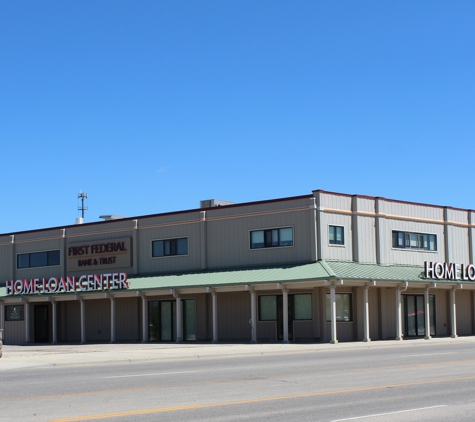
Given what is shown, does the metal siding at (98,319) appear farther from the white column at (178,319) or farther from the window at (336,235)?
the window at (336,235)

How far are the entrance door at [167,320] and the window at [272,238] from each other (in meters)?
5.00

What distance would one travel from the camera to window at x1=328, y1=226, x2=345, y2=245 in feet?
129

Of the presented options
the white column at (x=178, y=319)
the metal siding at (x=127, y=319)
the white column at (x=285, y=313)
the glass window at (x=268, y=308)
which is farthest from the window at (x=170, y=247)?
the white column at (x=285, y=313)

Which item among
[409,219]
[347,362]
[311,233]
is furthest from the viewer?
[409,219]

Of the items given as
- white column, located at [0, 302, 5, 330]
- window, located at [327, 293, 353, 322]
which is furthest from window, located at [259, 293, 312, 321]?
white column, located at [0, 302, 5, 330]

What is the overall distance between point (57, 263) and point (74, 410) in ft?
128

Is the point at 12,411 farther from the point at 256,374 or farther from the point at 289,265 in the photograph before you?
the point at 289,265

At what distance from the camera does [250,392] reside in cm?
1397

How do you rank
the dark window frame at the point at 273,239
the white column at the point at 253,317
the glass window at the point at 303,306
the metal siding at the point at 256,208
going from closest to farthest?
the white column at the point at 253,317 → the glass window at the point at 303,306 → the metal siding at the point at 256,208 → the dark window frame at the point at 273,239

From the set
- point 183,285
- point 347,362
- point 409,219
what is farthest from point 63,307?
point 347,362

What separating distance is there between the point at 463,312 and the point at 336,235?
419 inches

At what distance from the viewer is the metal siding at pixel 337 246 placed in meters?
38.7

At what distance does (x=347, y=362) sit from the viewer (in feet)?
72.1

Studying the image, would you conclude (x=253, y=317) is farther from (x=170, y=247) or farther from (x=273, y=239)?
(x=170, y=247)
